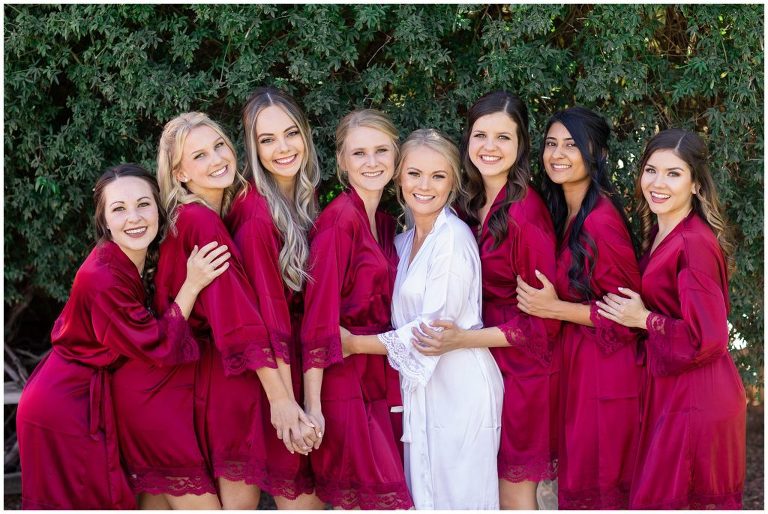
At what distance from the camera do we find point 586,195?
425 cm

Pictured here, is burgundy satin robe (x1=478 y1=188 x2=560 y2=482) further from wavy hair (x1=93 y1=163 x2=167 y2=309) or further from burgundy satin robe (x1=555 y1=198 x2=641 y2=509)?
wavy hair (x1=93 y1=163 x2=167 y2=309)

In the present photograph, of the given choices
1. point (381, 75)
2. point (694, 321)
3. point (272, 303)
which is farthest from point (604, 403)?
point (381, 75)

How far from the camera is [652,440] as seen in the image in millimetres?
3889

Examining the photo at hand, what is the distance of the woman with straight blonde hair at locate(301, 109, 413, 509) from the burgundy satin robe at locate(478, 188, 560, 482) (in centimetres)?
51

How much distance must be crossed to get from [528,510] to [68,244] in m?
2.98

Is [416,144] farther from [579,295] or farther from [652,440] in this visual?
[652,440]

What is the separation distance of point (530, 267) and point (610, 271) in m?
0.35

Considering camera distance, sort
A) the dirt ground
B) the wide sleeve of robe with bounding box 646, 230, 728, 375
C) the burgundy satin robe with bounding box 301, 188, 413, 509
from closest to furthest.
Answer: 1. the wide sleeve of robe with bounding box 646, 230, 728, 375
2. the burgundy satin robe with bounding box 301, 188, 413, 509
3. the dirt ground

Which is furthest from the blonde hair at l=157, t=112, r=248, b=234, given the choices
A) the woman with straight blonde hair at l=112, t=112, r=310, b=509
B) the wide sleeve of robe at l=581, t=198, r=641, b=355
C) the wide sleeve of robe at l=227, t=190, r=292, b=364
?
the wide sleeve of robe at l=581, t=198, r=641, b=355

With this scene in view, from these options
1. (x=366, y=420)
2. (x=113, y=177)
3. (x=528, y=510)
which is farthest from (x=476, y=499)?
(x=113, y=177)

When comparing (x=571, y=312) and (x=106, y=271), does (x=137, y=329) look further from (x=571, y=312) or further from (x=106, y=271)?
(x=571, y=312)

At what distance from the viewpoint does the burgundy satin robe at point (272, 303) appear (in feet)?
12.7

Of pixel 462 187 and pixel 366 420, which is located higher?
pixel 462 187

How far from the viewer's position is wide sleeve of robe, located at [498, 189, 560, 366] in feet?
13.2
